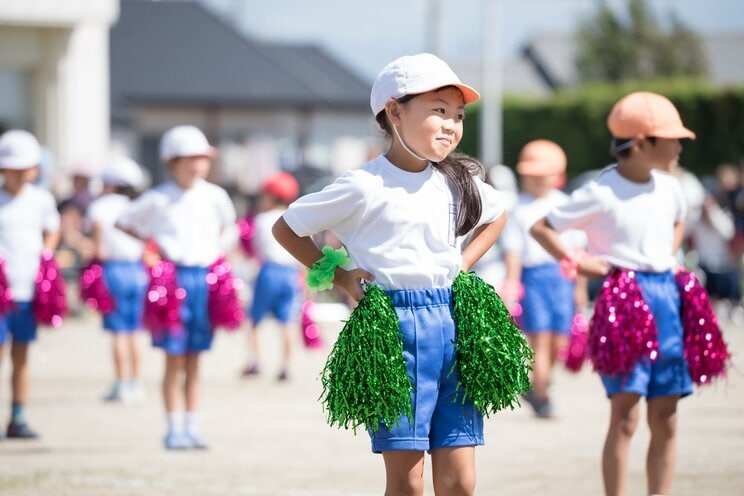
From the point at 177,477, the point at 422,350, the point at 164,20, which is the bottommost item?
the point at 177,477

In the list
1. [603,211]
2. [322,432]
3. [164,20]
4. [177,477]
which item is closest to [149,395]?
[322,432]

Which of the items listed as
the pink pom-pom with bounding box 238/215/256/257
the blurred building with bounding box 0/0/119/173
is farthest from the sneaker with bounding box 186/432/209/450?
the blurred building with bounding box 0/0/119/173

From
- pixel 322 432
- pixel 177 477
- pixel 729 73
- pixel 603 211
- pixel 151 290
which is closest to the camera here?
pixel 603 211

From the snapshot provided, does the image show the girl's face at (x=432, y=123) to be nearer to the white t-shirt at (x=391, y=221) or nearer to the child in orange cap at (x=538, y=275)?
the white t-shirt at (x=391, y=221)

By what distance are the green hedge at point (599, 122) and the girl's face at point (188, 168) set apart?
29165 millimetres

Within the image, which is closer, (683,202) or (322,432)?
(683,202)

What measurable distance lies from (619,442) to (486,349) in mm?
1541

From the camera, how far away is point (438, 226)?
18.1ft

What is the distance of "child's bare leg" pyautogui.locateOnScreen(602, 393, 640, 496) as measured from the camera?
Answer: 665 cm

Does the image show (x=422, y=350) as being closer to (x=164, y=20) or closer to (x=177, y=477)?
(x=177, y=477)

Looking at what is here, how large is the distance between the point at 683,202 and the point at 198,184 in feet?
12.4

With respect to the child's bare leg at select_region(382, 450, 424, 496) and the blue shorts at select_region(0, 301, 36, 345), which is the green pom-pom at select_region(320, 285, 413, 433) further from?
the blue shorts at select_region(0, 301, 36, 345)

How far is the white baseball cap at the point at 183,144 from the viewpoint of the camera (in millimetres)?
9359

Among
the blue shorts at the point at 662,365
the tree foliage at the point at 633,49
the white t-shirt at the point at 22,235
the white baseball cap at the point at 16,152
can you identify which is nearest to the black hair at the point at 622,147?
the blue shorts at the point at 662,365
